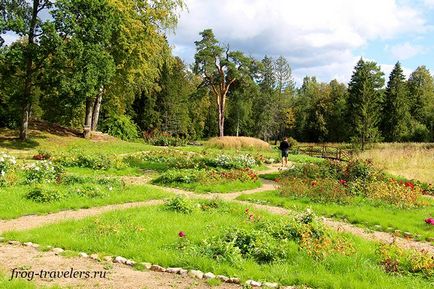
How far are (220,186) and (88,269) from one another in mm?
8245

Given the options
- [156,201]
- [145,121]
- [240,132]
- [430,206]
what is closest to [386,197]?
[430,206]

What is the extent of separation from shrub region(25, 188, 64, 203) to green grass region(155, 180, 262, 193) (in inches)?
174

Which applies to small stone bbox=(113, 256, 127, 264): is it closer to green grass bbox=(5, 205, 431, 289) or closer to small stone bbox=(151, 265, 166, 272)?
green grass bbox=(5, 205, 431, 289)

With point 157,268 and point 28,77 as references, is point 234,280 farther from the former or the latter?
point 28,77

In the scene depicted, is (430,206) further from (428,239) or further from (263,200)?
(263,200)

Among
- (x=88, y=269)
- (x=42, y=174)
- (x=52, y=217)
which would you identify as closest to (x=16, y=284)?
(x=88, y=269)

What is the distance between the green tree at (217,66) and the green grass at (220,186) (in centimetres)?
3601

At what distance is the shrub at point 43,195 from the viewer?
35.6 feet

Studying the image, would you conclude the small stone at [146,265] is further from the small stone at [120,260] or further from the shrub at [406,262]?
the shrub at [406,262]

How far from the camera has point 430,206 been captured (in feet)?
40.0

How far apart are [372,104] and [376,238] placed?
1153 inches

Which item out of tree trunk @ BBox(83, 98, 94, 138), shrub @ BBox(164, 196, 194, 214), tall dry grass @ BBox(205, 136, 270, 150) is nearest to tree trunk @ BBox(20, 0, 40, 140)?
tree trunk @ BBox(83, 98, 94, 138)

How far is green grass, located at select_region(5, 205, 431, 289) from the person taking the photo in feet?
20.0

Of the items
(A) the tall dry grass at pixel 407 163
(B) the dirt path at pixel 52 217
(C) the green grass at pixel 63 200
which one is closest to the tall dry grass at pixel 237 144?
(A) the tall dry grass at pixel 407 163
